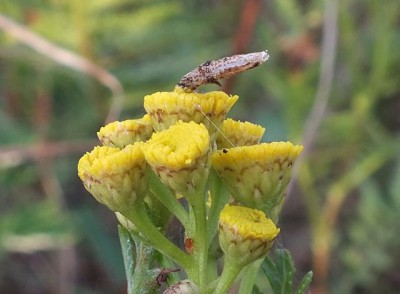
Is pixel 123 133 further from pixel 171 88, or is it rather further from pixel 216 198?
pixel 171 88

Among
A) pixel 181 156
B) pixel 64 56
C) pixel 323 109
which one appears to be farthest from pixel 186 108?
pixel 64 56

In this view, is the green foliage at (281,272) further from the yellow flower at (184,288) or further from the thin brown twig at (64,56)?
the thin brown twig at (64,56)

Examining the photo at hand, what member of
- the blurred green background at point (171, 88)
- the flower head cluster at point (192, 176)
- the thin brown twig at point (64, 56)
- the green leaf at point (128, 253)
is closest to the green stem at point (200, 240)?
the flower head cluster at point (192, 176)

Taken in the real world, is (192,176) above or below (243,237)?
above

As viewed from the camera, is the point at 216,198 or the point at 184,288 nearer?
the point at 184,288

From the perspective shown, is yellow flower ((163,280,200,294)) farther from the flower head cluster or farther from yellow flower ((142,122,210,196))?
yellow flower ((142,122,210,196))

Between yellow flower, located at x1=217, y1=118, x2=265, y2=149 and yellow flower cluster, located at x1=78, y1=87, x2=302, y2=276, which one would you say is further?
yellow flower, located at x1=217, y1=118, x2=265, y2=149

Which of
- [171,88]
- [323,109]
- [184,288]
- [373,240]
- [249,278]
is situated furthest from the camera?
[171,88]

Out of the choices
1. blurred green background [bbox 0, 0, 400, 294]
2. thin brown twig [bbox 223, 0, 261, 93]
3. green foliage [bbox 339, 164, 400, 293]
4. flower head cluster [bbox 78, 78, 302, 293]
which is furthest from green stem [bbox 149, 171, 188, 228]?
green foliage [bbox 339, 164, 400, 293]
